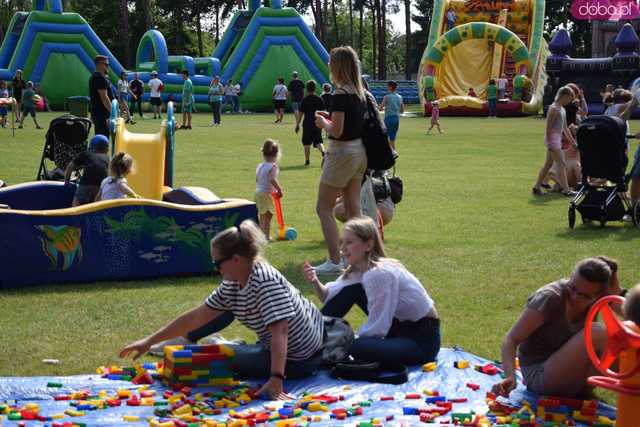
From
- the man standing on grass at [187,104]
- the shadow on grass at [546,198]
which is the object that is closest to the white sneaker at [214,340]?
the shadow on grass at [546,198]

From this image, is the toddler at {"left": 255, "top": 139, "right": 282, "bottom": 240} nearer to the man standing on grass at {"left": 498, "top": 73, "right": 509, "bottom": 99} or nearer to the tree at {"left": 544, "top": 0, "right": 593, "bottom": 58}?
the man standing on grass at {"left": 498, "top": 73, "right": 509, "bottom": 99}

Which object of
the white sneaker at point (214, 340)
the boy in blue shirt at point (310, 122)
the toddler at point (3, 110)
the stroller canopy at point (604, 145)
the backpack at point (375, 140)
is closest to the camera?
the white sneaker at point (214, 340)

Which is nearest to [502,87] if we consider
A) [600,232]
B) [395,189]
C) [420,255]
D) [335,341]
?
[600,232]

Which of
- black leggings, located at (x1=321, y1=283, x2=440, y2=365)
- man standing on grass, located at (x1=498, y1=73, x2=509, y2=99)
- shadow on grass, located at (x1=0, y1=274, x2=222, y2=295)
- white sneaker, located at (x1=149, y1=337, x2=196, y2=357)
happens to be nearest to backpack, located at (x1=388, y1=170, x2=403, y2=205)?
shadow on grass, located at (x1=0, y1=274, x2=222, y2=295)

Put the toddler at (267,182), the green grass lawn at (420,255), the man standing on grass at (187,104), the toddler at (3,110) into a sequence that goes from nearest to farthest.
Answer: the green grass lawn at (420,255), the toddler at (267,182), the toddler at (3,110), the man standing on grass at (187,104)

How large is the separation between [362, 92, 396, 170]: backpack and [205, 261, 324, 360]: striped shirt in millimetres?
3099

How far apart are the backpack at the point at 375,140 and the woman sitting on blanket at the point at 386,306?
2635 millimetres

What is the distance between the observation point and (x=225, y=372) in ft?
17.8

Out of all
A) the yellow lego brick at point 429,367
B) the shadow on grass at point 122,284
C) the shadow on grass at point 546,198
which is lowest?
the shadow on grass at point 546,198

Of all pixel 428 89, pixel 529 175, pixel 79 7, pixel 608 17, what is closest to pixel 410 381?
pixel 529 175

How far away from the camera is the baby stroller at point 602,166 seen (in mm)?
10953

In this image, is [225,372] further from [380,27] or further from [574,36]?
[574,36]

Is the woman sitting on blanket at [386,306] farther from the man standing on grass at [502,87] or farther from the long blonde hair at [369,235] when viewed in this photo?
the man standing on grass at [502,87]

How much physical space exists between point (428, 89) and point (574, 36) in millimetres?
38762
